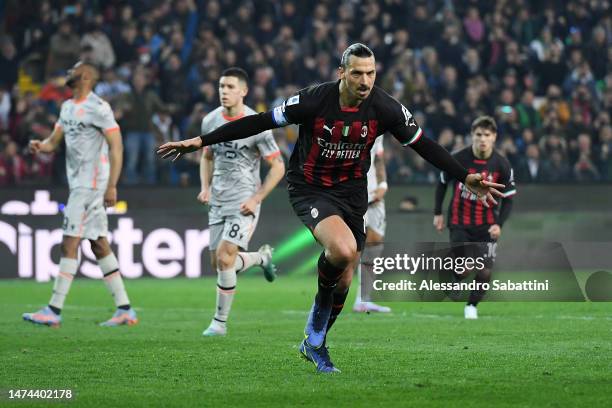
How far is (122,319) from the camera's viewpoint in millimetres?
12273

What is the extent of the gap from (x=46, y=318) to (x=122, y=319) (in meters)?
0.76

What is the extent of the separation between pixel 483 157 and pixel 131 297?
5.65 m

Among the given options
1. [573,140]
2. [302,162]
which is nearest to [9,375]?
[302,162]

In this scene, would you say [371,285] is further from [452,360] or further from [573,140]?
[573,140]

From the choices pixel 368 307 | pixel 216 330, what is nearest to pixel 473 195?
pixel 368 307

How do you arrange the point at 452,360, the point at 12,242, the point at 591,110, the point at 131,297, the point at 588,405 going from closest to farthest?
the point at 588,405
the point at 452,360
the point at 131,297
the point at 12,242
the point at 591,110

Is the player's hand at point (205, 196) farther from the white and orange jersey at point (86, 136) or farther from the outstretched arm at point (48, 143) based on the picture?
the outstretched arm at point (48, 143)

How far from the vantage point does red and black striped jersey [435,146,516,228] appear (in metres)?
12.9

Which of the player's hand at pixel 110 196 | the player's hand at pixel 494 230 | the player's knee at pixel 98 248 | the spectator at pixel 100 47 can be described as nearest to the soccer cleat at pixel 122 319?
the player's knee at pixel 98 248

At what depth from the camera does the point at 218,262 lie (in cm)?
1131

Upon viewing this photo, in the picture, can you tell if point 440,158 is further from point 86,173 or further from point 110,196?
point 86,173

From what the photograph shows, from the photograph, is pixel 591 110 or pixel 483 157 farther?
pixel 591 110

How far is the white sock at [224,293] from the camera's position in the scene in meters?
11.1

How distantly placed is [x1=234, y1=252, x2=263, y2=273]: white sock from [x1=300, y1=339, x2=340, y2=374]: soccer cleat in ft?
11.1
